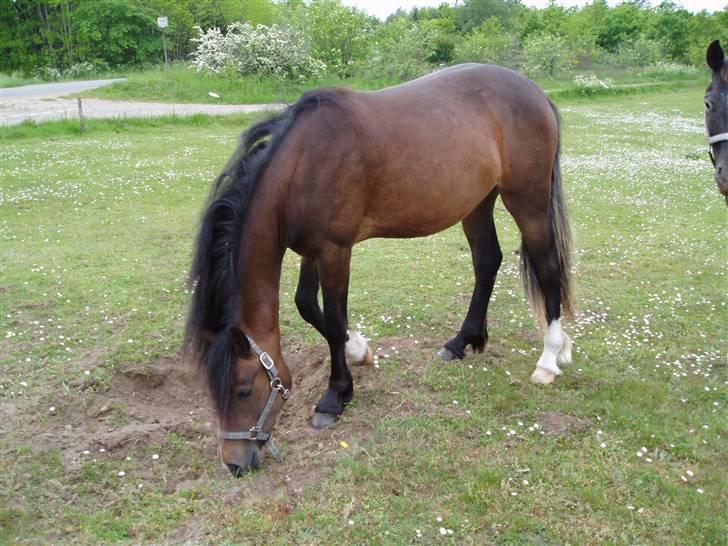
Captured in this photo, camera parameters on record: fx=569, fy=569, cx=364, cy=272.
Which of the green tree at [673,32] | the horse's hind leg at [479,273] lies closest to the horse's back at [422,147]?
the horse's hind leg at [479,273]

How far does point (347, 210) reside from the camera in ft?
11.9

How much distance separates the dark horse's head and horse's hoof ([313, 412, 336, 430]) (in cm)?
298

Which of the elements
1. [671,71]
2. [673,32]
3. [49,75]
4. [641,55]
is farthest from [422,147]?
[673,32]

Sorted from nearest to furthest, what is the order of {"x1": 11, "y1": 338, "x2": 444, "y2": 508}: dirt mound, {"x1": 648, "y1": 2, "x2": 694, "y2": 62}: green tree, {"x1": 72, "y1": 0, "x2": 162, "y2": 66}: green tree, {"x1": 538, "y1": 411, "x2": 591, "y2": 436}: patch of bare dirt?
{"x1": 11, "y1": 338, "x2": 444, "y2": 508}: dirt mound < {"x1": 538, "y1": 411, "x2": 591, "y2": 436}: patch of bare dirt < {"x1": 72, "y1": 0, "x2": 162, "y2": 66}: green tree < {"x1": 648, "y1": 2, "x2": 694, "y2": 62}: green tree

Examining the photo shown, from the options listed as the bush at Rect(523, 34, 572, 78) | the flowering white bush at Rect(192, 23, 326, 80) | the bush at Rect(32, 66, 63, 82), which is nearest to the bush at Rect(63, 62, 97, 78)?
the bush at Rect(32, 66, 63, 82)

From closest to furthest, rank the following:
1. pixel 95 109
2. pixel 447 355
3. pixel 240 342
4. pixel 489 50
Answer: pixel 240 342 < pixel 447 355 < pixel 95 109 < pixel 489 50

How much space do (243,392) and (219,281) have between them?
64 centimetres

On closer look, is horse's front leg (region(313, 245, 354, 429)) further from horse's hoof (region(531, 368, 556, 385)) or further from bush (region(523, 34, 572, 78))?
bush (region(523, 34, 572, 78))

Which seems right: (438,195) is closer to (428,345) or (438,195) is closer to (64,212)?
(428,345)

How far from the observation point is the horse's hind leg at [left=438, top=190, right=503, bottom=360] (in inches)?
189

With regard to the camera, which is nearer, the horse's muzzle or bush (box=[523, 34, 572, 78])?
the horse's muzzle

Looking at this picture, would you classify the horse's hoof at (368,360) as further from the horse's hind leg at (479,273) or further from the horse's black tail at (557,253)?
the horse's black tail at (557,253)

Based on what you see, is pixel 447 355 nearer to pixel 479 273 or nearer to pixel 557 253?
pixel 479 273

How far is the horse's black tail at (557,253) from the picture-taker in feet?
15.2
